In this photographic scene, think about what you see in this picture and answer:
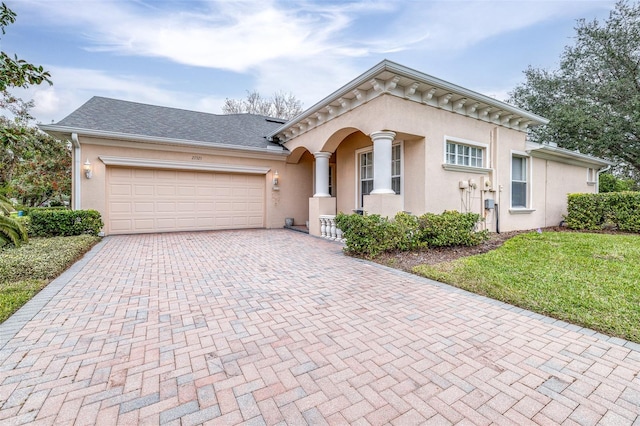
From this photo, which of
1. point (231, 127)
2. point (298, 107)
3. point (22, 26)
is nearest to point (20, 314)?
point (22, 26)

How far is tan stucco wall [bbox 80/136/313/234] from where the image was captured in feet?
29.9

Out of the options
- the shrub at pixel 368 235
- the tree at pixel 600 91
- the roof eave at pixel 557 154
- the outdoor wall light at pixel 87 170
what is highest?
the tree at pixel 600 91

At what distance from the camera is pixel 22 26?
739 centimetres

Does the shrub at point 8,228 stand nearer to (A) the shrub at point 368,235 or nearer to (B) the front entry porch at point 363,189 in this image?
(A) the shrub at point 368,235

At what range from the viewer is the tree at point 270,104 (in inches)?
995

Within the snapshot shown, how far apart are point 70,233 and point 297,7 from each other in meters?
9.14

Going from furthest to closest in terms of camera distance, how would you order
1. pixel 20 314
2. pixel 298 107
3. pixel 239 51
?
pixel 298 107
pixel 239 51
pixel 20 314

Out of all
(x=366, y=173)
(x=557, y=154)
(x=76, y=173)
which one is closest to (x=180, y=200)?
(x=76, y=173)

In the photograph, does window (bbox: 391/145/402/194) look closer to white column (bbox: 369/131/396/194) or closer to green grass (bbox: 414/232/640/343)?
white column (bbox: 369/131/396/194)

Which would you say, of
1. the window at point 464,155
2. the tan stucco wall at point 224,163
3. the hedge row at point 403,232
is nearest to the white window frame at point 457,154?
the window at point 464,155

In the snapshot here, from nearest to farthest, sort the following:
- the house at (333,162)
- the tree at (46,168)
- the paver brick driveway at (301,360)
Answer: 1. the paver brick driveway at (301,360)
2. the house at (333,162)
3. the tree at (46,168)

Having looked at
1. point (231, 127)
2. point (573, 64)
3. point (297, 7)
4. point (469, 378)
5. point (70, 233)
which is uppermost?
point (573, 64)

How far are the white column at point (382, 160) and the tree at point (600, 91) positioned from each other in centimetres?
1319

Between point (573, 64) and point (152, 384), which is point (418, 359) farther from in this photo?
point (573, 64)
